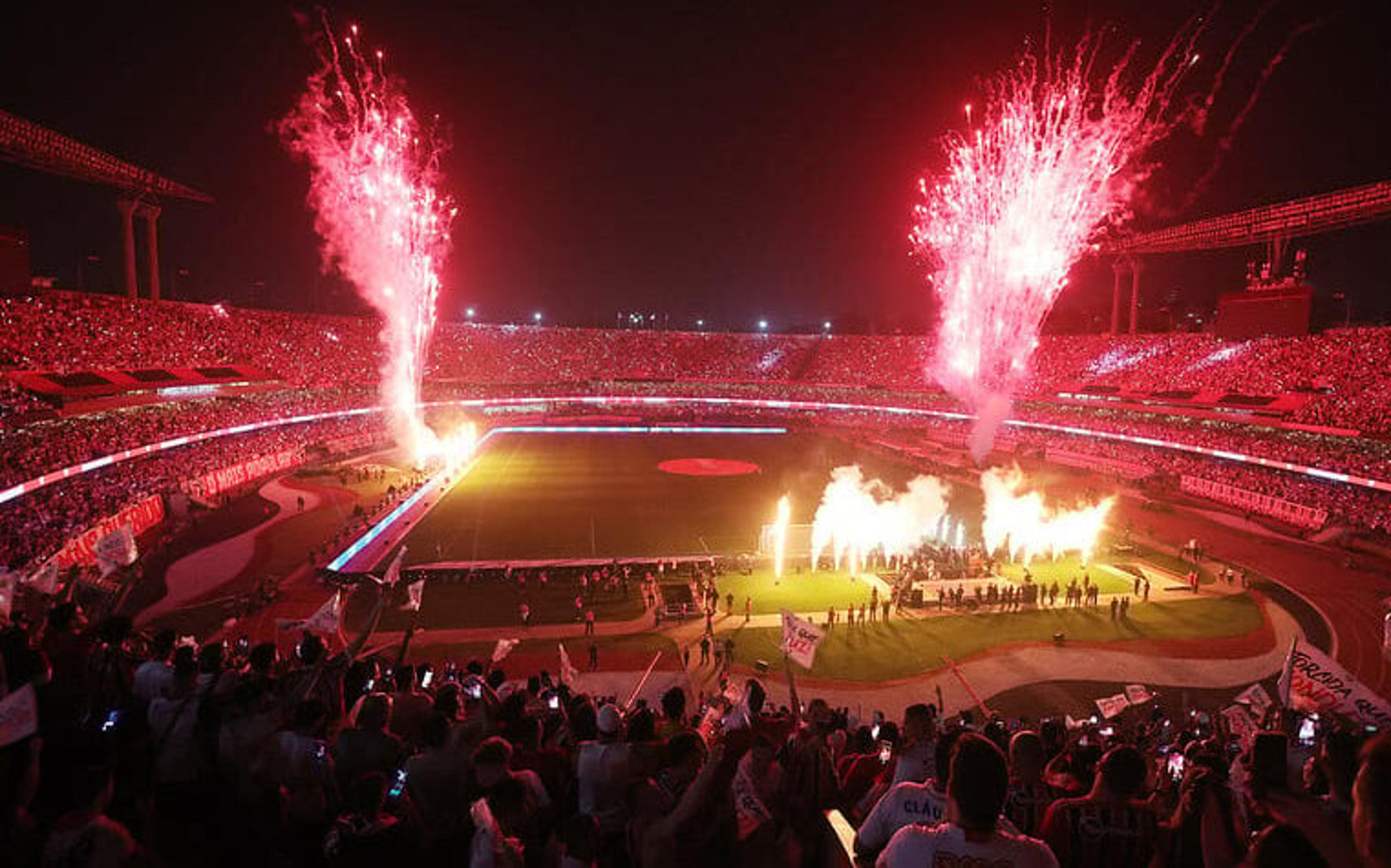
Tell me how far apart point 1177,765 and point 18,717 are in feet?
37.7

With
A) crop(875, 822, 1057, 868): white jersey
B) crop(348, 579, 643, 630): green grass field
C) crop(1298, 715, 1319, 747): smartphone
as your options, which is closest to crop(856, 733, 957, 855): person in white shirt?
crop(875, 822, 1057, 868): white jersey

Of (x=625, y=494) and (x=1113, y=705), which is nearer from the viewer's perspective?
(x=1113, y=705)

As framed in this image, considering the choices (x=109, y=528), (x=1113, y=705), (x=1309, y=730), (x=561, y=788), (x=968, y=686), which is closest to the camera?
(x=561, y=788)

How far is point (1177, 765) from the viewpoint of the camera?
937 centimetres

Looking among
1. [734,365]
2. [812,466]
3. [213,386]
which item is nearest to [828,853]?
[812,466]

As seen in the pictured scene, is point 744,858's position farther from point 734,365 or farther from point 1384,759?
point 734,365

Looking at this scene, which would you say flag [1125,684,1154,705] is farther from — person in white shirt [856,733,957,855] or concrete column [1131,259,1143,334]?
concrete column [1131,259,1143,334]

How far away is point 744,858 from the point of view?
14.1 ft

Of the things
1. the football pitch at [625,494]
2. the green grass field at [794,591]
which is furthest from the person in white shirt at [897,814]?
the football pitch at [625,494]

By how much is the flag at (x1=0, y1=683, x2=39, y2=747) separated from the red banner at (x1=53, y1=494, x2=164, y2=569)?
19.8 m

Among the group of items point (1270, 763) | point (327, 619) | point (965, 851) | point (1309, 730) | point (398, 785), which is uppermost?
point (965, 851)

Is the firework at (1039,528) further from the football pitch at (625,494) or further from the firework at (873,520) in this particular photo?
the football pitch at (625,494)

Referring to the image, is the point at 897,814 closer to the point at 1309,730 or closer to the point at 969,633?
the point at 1309,730

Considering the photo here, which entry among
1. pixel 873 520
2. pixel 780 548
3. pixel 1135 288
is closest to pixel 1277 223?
pixel 1135 288
